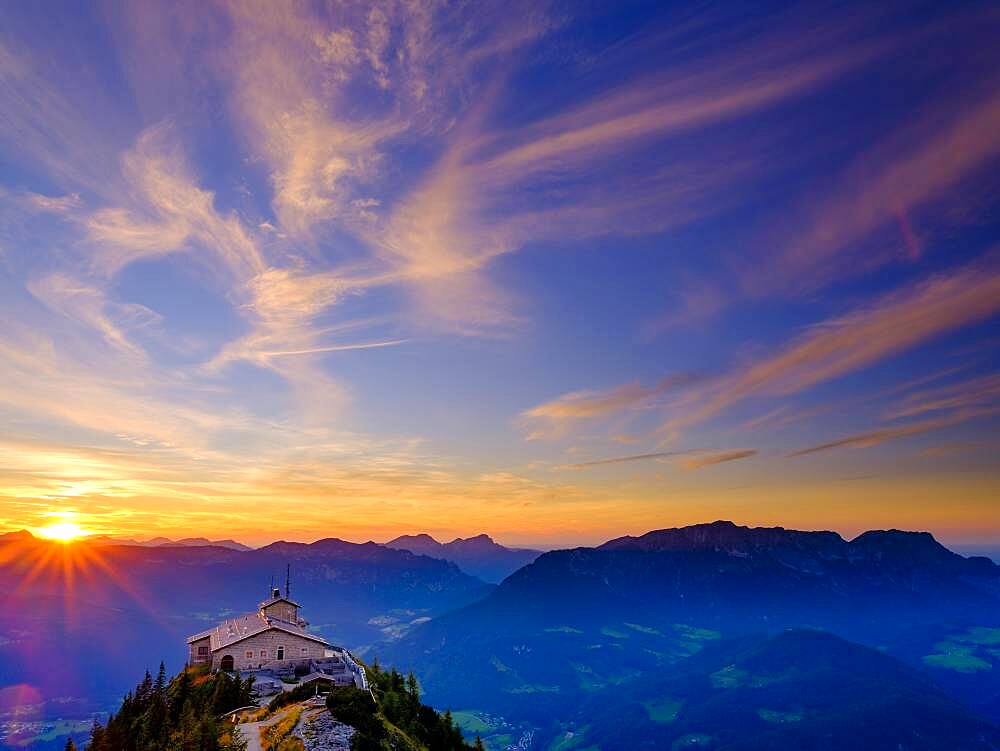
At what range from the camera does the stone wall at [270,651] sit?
63.1 metres

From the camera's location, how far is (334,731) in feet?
118

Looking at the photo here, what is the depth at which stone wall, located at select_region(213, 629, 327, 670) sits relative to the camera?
63.1 meters

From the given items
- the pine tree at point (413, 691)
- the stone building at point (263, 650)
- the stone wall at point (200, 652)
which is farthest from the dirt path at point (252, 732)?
the stone wall at point (200, 652)

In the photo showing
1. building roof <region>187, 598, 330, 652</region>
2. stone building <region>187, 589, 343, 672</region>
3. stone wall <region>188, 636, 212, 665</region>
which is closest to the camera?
stone building <region>187, 589, 343, 672</region>

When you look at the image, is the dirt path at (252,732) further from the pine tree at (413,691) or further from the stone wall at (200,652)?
the stone wall at (200,652)

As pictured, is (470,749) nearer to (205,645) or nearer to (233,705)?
(233,705)

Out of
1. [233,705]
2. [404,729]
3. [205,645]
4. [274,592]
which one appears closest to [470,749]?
[404,729]

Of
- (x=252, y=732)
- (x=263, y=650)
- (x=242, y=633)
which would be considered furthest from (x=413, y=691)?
(x=242, y=633)

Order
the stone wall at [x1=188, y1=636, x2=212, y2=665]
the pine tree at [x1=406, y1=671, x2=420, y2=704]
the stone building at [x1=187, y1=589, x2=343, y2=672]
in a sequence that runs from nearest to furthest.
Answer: the pine tree at [x1=406, y1=671, x2=420, y2=704]
the stone building at [x1=187, y1=589, x2=343, y2=672]
the stone wall at [x1=188, y1=636, x2=212, y2=665]

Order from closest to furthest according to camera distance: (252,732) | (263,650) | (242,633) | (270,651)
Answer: (252,732), (263,650), (270,651), (242,633)

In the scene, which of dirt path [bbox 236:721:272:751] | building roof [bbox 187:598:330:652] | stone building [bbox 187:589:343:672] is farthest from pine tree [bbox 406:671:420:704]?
stone building [bbox 187:589:343:672]

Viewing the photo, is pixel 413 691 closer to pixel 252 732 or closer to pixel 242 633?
pixel 252 732

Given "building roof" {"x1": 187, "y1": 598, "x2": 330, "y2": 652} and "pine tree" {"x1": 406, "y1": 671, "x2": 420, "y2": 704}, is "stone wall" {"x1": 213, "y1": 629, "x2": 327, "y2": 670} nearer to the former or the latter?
"building roof" {"x1": 187, "y1": 598, "x2": 330, "y2": 652}

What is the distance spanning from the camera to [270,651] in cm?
6438
